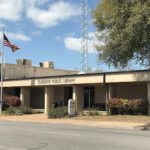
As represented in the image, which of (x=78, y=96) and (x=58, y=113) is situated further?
(x=78, y=96)

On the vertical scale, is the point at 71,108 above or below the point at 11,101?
below

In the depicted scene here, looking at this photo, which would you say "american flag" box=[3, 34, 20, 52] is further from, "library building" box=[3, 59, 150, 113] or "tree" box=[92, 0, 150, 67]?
A: "tree" box=[92, 0, 150, 67]

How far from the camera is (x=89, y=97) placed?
2784cm

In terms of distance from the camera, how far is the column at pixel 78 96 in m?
25.8

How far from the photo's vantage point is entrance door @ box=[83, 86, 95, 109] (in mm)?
27697

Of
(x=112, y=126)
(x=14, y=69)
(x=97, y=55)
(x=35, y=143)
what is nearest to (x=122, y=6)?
(x=97, y=55)

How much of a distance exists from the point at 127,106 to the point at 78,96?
6208 mm

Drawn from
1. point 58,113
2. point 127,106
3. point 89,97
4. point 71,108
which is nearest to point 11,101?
point 89,97

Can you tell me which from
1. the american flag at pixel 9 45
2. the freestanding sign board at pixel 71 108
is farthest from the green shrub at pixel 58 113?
the american flag at pixel 9 45

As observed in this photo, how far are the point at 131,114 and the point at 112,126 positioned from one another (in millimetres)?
6829

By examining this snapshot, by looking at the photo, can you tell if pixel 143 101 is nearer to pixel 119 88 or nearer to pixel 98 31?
pixel 119 88

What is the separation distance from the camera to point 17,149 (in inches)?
329

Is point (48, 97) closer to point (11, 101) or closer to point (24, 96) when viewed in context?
point (24, 96)

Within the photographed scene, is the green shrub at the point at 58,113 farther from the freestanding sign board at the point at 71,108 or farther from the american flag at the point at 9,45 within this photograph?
the american flag at the point at 9,45
